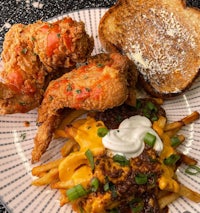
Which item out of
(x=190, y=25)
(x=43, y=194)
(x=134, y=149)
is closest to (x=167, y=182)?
(x=134, y=149)

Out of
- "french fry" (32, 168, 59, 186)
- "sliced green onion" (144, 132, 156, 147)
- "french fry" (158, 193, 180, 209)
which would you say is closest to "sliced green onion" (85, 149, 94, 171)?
"french fry" (32, 168, 59, 186)

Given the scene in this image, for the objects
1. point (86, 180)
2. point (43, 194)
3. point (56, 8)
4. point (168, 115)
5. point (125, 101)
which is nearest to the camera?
point (86, 180)

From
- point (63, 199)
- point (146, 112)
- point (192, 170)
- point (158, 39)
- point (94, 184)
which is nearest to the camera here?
point (94, 184)

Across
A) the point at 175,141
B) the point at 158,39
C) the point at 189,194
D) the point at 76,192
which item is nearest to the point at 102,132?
the point at 76,192

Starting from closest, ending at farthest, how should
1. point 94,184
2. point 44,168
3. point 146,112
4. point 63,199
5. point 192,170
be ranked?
point 94,184 < point 63,199 < point 44,168 < point 192,170 < point 146,112

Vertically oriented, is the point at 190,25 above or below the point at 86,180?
above

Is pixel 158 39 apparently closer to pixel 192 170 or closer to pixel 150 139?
pixel 150 139

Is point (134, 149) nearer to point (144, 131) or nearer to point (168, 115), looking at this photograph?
point (144, 131)

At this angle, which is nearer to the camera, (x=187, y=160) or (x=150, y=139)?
(x=150, y=139)
